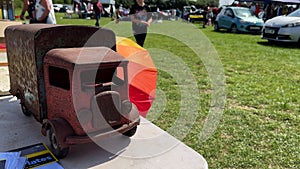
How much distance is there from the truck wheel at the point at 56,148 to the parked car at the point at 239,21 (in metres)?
13.0

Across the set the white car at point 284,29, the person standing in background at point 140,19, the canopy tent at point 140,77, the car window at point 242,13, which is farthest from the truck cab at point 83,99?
the car window at point 242,13

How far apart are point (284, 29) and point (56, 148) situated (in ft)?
29.5

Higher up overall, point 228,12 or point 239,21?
point 228,12

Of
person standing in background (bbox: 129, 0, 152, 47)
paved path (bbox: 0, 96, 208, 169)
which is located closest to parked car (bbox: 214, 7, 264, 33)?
person standing in background (bbox: 129, 0, 152, 47)

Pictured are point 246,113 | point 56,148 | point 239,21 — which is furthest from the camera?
point 239,21

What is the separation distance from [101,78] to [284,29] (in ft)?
27.9

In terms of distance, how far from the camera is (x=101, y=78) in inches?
88.9

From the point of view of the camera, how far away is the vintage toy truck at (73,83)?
1.85m

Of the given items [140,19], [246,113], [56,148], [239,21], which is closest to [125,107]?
[56,148]

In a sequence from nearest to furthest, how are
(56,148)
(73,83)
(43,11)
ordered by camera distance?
(73,83), (56,148), (43,11)

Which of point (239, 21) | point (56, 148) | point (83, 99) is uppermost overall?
point (239, 21)

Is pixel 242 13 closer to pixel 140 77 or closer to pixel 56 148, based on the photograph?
pixel 140 77

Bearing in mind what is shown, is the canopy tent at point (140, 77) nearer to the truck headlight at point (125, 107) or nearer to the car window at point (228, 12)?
the truck headlight at point (125, 107)

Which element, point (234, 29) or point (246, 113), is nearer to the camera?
point (246, 113)
